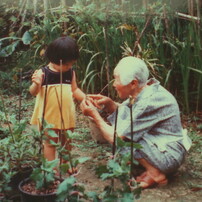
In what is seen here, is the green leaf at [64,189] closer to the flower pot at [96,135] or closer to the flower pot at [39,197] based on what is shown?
the flower pot at [39,197]

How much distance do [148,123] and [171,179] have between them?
58 centimetres

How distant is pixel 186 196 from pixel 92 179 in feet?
2.70

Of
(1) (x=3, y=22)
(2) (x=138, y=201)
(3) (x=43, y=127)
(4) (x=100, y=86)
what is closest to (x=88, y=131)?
(4) (x=100, y=86)

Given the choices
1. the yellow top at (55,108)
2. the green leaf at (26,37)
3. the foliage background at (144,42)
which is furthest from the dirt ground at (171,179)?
the green leaf at (26,37)

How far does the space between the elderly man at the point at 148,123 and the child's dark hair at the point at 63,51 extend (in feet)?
1.42

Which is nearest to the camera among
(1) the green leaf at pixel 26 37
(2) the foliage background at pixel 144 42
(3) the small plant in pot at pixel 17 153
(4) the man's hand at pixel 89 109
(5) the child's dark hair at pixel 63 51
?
(3) the small plant in pot at pixel 17 153

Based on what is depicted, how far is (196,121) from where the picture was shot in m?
4.77

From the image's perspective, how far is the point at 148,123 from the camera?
10.1 feet

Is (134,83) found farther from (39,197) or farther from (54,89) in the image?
(39,197)

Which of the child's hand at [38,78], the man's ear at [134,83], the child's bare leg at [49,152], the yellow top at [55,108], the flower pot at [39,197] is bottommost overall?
the child's bare leg at [49,152]

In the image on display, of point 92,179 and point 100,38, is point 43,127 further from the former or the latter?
point 100,38

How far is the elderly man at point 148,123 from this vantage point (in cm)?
304

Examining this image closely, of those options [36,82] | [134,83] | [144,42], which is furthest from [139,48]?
[36,82]

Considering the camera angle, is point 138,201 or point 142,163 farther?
point 142,163
